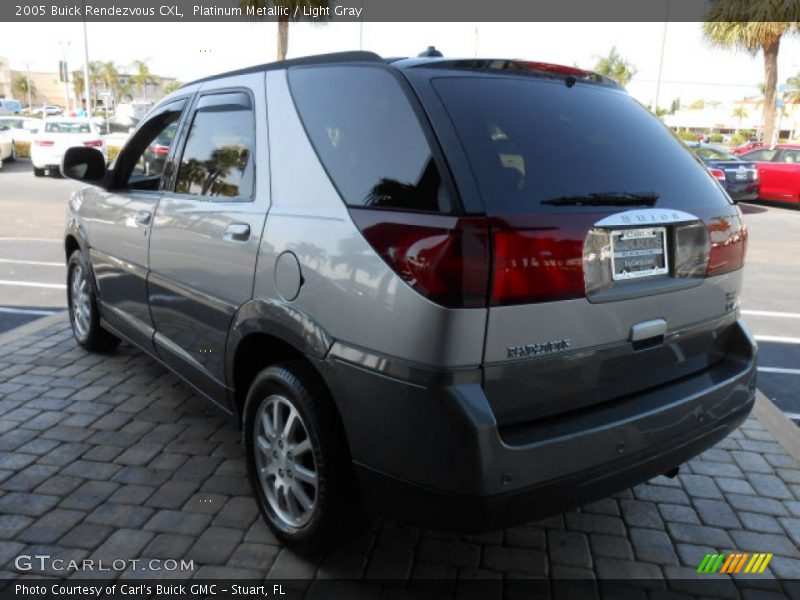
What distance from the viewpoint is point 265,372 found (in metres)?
2.71

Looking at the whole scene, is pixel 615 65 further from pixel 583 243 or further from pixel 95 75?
pixel 95 75

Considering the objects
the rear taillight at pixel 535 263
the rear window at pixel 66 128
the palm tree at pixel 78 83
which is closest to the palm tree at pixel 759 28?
the rear window at pixel 66 128

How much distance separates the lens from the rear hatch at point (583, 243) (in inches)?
82.1

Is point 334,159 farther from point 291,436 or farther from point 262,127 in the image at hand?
point 291,436

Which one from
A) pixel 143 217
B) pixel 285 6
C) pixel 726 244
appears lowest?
pixel 143 217

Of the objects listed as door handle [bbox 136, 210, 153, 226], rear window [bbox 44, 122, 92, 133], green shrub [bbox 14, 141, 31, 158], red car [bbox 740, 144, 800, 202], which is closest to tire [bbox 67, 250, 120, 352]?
door handle [bbox 136, 210, 153, 226]

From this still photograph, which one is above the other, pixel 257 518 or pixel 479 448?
pixel 479 448

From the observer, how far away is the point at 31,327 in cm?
567

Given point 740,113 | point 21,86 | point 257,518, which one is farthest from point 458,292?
point 21,86

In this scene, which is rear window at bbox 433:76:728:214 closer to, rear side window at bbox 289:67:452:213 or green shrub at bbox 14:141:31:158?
rear side window at bbox 289:67:452:213

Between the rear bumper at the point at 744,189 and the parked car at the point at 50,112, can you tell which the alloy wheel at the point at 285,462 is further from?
the parked car at the point at 50,112

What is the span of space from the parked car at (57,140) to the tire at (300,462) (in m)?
19.1

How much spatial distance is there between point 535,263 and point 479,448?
58 centimetres

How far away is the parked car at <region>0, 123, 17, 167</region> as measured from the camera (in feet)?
76.9
